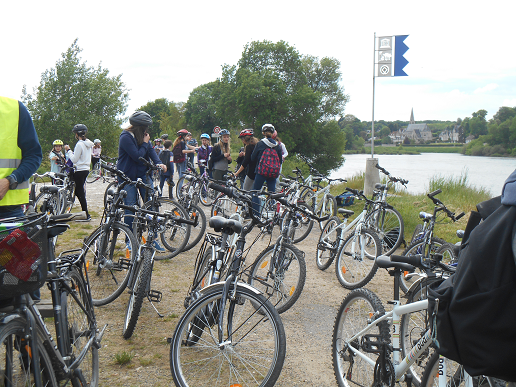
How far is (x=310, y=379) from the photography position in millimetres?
3334

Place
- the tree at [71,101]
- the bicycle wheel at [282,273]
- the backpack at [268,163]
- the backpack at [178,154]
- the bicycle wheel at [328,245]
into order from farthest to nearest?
the tree at [71,101], the backpack at [178,154], the backpack at [268,163], the bicycle wheel at [328,245], the bicycle wheel at [282,273]

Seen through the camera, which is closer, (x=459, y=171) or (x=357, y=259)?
(x=357, y=259)

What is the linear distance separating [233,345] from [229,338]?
0.09 meters

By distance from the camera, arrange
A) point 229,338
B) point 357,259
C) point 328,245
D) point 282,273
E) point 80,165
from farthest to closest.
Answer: point 80,165, point 328,245, point 357,259, point 282,273, point 229,338

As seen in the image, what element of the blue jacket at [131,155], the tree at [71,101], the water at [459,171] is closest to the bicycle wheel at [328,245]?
the water at [459,171]

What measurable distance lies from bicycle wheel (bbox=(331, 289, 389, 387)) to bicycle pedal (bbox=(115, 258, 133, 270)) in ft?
7.29

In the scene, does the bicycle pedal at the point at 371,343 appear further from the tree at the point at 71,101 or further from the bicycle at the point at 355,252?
the tree at the point at 71,101

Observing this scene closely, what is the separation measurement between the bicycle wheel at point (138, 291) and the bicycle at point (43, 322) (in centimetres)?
93

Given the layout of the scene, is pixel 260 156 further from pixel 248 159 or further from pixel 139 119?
pixel 139 119

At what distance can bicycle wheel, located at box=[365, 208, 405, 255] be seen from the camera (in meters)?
6.57

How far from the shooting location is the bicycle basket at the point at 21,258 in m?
1.86

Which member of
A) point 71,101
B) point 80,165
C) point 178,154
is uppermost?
point 71,101

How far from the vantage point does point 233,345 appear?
115 inches

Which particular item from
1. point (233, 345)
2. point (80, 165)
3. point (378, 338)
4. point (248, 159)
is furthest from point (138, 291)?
point (80, 165)
